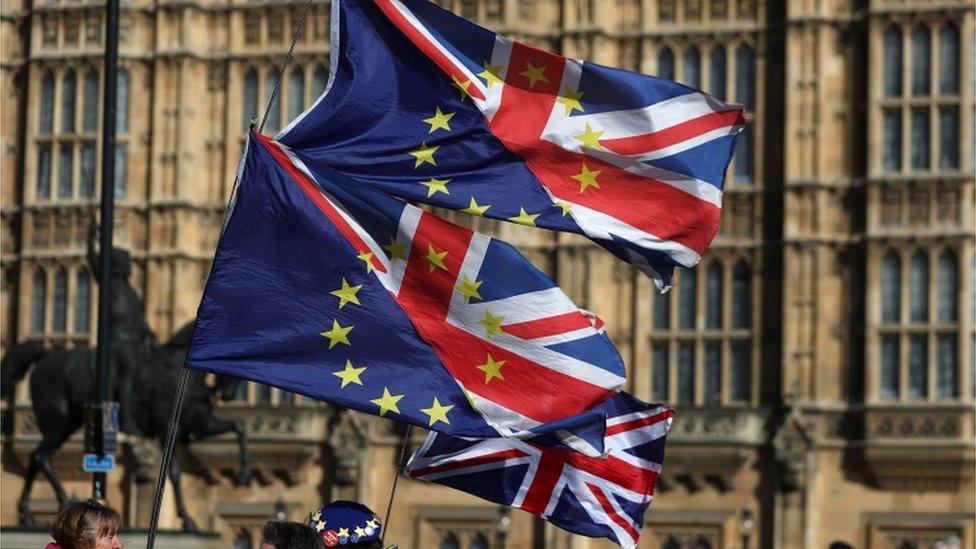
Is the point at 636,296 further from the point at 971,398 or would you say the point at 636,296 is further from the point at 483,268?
the point at 483,268

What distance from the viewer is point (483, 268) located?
10.5m

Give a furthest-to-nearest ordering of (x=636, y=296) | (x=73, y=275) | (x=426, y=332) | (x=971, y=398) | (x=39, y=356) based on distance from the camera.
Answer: (x=73, y=275), (x=636, y=296), (x=971, y=398), (x=39, y=356), (x=426, y=332)

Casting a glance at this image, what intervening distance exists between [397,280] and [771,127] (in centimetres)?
2321

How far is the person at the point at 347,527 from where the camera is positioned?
6.74 metres

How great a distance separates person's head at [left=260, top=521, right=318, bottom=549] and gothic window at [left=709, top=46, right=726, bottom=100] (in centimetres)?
2696

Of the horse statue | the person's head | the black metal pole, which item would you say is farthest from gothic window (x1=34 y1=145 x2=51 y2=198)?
the person's head

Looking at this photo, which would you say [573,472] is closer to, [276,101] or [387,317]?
[387,317]

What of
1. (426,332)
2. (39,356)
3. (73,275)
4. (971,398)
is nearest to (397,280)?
(426,332)

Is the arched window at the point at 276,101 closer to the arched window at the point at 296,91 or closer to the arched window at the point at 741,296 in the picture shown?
the arched window at the point at 296,91

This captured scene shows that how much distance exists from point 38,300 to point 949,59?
13916 millimetres

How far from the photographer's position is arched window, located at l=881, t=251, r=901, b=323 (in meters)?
31.8

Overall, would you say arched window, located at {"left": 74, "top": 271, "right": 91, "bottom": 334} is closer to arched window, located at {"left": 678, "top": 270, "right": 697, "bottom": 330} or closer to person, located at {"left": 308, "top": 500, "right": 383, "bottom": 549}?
arched window, located at {"left": 678, "top": 270, "right": 697, "bottom": 330}

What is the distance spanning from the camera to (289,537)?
654 cm

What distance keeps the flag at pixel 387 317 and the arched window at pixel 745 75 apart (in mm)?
22659
